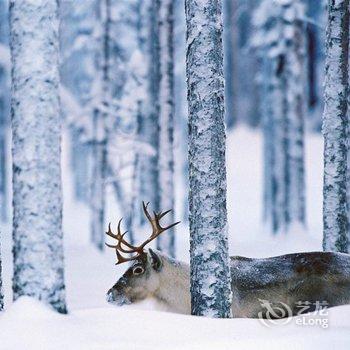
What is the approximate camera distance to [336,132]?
9.26 meters

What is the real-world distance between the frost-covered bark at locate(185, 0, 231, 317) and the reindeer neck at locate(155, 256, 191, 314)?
5.46ft

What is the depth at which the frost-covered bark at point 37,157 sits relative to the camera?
557 cm

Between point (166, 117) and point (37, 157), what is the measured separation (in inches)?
327

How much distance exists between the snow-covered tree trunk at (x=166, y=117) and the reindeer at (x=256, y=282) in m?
4.94

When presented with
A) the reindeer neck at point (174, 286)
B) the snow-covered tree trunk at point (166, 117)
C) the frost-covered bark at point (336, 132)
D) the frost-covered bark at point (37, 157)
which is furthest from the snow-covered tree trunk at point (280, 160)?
the frost-covered bark at point (37, 157)

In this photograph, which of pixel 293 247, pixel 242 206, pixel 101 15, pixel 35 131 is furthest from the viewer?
pixel 242 206

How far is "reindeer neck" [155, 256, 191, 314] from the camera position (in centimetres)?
820

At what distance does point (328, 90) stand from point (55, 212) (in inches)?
204

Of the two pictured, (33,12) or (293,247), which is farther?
(293,247)

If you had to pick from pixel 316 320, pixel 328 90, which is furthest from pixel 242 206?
pixel 316 320

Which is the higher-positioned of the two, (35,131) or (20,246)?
(35,131)

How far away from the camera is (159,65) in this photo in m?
14.8

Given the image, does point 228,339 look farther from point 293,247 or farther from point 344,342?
point 293,247

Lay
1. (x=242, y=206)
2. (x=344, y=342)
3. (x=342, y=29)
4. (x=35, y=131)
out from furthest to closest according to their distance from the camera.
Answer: (x=242, y=206) → (x=342, y=29) → (x=35, y=131) → (x=344, y=342)
